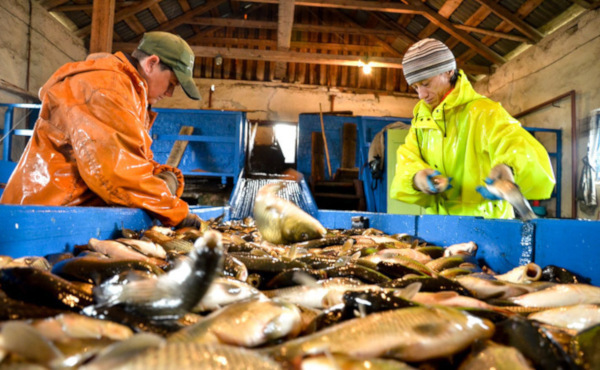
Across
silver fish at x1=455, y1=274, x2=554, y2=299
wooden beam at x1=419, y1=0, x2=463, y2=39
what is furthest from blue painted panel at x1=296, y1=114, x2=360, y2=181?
silver fish at x1=455, y1=274, x2=554, y2=299

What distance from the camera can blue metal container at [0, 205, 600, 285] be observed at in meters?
1.73

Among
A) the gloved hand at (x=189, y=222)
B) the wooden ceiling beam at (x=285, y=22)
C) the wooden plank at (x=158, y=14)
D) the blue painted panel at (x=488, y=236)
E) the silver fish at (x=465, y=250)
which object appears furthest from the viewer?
the wooden plank at (x=158, y=14)

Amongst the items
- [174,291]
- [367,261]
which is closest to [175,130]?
[367,261]

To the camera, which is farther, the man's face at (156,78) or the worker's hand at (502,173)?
the man's face at (156,78)

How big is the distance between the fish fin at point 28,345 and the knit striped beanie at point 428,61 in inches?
143

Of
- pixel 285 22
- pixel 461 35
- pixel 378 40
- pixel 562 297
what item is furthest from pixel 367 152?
pixel 562 297

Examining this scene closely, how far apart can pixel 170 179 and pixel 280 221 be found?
150cm

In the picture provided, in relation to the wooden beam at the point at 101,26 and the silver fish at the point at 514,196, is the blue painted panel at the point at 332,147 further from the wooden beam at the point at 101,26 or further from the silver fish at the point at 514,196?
the silver fish at the point at 514,196

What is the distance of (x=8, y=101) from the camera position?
8.35 m

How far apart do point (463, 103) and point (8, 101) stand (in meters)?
9.14

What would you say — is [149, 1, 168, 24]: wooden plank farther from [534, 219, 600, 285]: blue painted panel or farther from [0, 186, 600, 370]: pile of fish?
[534, 219, 600, 285]: blue painted panel

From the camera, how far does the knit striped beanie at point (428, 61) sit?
3.64 metres

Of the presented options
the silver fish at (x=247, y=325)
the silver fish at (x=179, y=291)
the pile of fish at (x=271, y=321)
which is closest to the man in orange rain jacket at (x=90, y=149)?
the pile of fish at (x=271, y=321)

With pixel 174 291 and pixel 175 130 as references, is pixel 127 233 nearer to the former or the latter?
pixel 174 291
